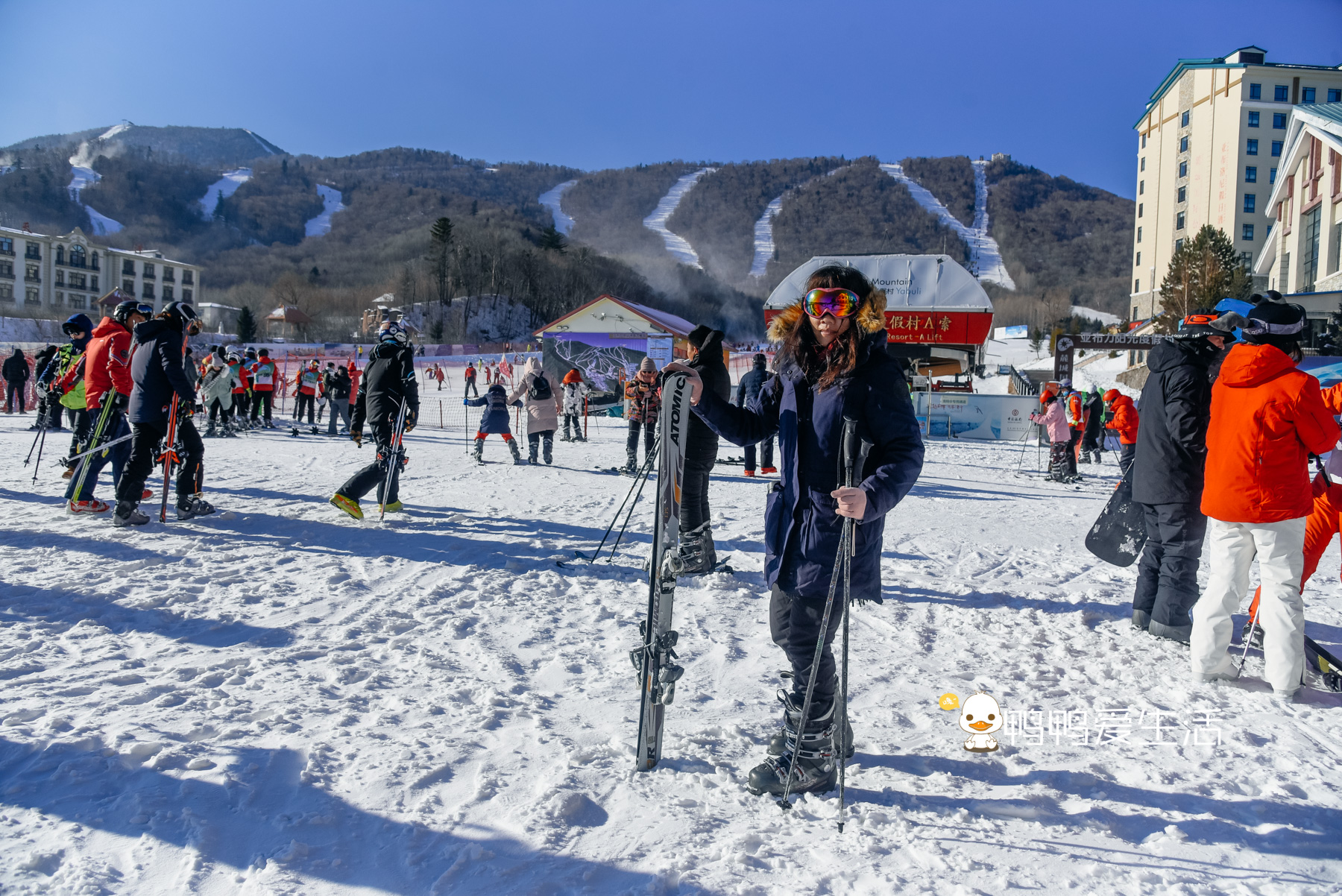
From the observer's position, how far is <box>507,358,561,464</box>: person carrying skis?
10406 millimetres

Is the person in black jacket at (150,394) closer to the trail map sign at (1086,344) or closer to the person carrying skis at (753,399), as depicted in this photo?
the person carrying skis at (753,399)

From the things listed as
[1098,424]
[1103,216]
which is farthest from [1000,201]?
[1098,424]

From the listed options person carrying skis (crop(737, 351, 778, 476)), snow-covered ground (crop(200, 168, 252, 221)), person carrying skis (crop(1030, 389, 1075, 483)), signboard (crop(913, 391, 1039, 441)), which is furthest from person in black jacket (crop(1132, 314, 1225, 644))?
snow-covered ground (crop(200, 168, 252, 221))

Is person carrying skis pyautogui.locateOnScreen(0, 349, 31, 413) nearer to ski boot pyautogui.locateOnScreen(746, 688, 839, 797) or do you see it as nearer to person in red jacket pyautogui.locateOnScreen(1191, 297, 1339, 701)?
ski boot pyautogui.locateOnScreen(746, 688, 839, 797)

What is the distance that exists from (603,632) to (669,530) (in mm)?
1611

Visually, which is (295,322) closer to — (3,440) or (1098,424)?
(3,440)

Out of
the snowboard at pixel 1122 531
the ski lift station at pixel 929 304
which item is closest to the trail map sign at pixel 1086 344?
the ski lift station at pixel 929 304

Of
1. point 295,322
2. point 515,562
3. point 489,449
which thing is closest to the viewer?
point 515,562

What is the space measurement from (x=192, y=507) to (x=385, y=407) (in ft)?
5.13

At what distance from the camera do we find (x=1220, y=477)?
10.2 feet

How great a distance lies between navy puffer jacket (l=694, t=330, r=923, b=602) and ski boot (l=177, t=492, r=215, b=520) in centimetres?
498

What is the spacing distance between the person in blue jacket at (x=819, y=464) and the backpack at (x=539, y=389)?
8307 millimetres

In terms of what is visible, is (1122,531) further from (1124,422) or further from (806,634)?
(1124,422)

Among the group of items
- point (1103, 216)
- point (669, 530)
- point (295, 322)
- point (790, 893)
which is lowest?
point (790, 893)
